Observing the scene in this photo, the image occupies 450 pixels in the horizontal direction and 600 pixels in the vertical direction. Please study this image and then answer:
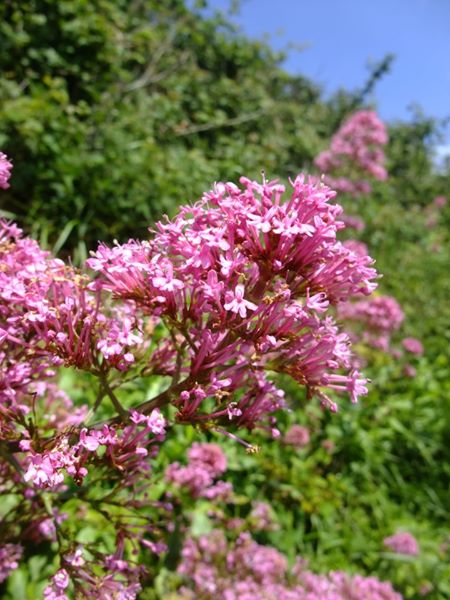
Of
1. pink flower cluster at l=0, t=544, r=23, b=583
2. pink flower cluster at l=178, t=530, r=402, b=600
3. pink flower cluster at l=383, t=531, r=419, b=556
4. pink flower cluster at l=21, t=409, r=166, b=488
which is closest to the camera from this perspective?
pink flower cluster at l=21, t=409, r=166, b=488

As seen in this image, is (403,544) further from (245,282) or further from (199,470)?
(245,282)

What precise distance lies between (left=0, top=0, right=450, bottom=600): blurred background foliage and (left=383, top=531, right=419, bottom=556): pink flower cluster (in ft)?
0.27

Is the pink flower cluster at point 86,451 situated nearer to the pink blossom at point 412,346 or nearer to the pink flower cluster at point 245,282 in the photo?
the pink flower cluster at point 245,282

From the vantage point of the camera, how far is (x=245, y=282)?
1.35 m

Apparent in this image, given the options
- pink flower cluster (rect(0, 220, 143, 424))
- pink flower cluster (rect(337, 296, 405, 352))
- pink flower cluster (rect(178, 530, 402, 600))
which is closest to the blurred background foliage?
pink flower cluster (rect(337, 296, 405, 352))

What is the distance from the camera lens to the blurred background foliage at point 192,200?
14.3ft

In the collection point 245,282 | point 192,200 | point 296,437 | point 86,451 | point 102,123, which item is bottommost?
point 86,451

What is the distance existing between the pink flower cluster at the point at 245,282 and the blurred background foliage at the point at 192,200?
5.50 ft

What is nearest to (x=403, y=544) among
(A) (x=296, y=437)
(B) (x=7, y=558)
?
(A) (x=296, y=437)

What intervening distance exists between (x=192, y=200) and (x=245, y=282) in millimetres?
2814

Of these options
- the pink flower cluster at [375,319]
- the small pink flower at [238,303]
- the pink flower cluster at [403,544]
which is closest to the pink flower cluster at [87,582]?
the small pink flower at [238,303]

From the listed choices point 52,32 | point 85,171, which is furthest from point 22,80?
point 85,171

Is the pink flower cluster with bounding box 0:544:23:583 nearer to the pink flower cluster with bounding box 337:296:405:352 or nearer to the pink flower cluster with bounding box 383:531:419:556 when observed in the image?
the pink flower cluster with bounding box 383:531:419:556

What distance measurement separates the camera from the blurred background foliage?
434cm
